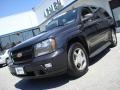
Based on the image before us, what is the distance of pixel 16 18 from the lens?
36219mm

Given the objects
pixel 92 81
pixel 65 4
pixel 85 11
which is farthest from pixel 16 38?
pixel 92 81

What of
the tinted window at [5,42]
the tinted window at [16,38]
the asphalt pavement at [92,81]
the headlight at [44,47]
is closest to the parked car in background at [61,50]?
the headlight at [44,47]

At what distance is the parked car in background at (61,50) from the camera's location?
4.96m

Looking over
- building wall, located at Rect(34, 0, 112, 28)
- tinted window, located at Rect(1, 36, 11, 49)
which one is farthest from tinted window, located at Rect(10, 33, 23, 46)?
building wall, located at Rect(34, 0, 112, 28)

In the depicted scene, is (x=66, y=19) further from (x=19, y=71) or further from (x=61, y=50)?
(x=19, y=71)

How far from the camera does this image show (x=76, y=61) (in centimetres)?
545

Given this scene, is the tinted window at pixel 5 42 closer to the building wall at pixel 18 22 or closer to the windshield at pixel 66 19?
the building wall at pixel 18 22

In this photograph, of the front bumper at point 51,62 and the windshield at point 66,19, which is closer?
the front bumper at point 51,62

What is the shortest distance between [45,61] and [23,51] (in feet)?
2.40

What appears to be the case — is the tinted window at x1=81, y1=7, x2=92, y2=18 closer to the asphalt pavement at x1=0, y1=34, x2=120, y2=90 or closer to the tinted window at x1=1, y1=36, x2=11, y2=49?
the asphalt pavement at x1=0, y1=34, x2=120, y2=90

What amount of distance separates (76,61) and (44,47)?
0.89 m

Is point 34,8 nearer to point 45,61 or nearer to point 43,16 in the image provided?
→ point 43,16

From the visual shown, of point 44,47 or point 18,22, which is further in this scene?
point 18,22

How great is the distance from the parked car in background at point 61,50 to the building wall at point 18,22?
29.0 m
